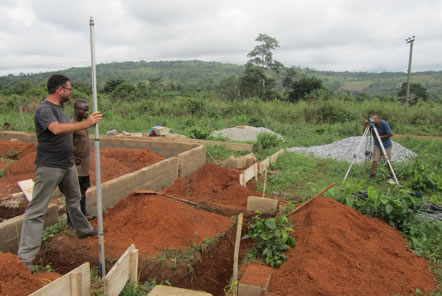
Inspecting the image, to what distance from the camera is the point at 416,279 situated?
3.26 metres

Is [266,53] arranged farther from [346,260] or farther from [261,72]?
[346,260]

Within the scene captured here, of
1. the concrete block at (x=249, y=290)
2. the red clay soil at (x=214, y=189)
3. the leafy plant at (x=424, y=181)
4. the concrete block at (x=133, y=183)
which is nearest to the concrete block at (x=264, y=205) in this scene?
the red clay soil at (x=214, y=189)

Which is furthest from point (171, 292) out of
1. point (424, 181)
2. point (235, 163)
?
point (424, 181)

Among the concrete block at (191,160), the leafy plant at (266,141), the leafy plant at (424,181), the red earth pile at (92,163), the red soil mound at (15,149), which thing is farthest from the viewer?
the leafy plant at (266,141)

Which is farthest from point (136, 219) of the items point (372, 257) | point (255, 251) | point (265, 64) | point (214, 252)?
point (265, 64)

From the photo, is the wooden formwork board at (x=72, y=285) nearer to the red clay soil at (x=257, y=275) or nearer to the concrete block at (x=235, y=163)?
the red clay soil at (x=257, y=275)

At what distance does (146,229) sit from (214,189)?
7.77ft

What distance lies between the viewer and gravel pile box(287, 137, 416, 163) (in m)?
9.49

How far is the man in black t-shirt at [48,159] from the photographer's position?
3.17m

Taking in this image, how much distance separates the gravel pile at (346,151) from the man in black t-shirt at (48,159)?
7.78 metres

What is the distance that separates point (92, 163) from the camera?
Answer: 656 cm

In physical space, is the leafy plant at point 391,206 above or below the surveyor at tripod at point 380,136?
below

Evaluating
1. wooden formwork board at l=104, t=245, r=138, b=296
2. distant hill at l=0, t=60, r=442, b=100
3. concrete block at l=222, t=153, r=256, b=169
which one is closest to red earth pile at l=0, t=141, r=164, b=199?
concrete block at l=222, t=153, r=256, b=169

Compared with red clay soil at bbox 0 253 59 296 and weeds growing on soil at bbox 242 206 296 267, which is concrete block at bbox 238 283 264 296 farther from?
red clay soil at bbox 0 253 59 296
